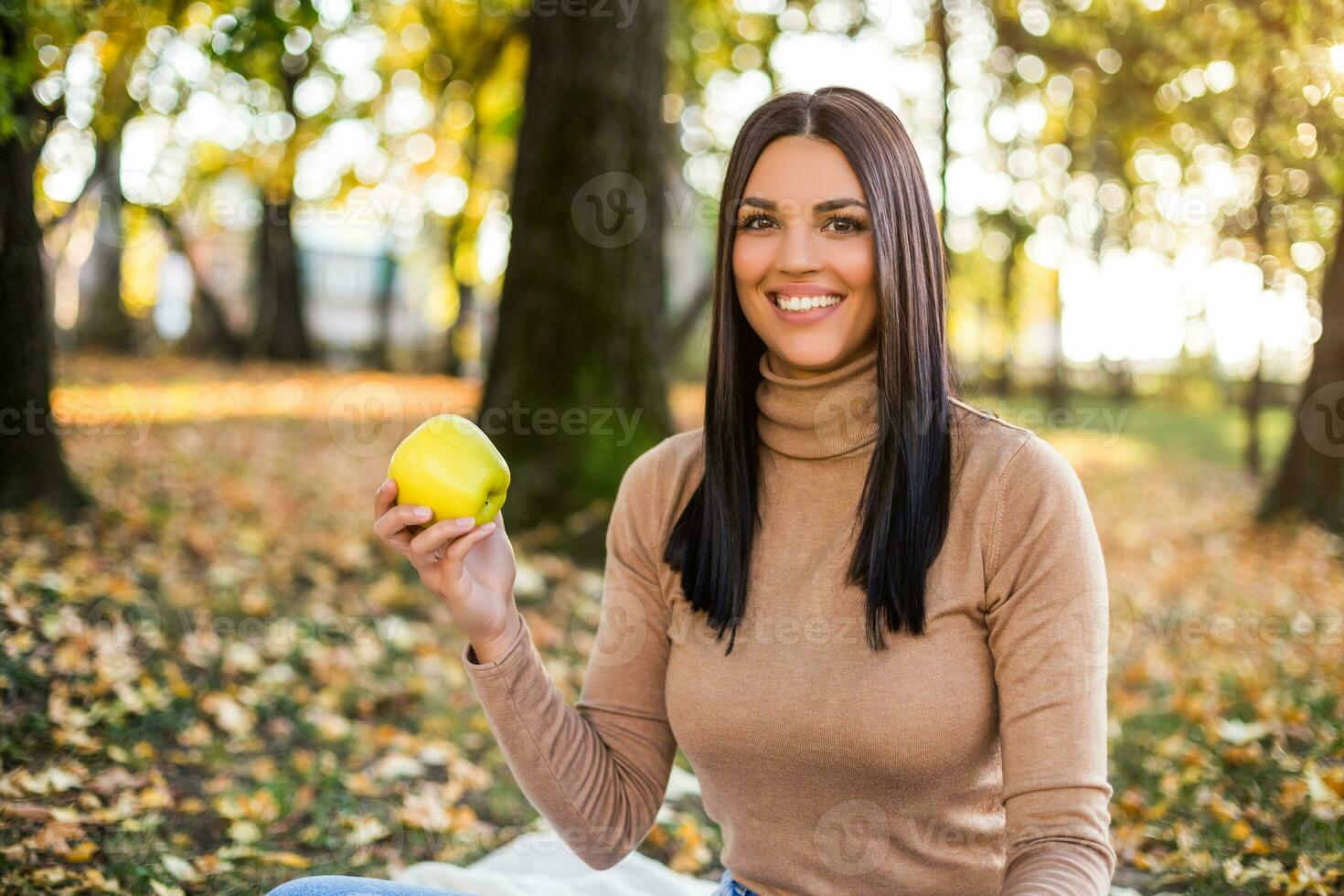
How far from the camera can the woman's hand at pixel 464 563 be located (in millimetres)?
1914

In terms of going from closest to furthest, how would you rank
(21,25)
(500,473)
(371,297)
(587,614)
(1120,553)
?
(500,473) → (21,25) → (587,614) → (1120,553) → (371,297)

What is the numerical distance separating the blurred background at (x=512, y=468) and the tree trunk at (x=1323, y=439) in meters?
0.02

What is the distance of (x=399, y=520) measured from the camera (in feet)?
6.30

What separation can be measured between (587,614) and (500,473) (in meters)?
3.78

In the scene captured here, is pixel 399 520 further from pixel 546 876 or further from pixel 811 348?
pixel 546 876

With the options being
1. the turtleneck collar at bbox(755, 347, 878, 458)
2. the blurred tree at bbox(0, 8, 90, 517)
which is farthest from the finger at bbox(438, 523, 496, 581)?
the blurred tree at bbox(0, 8, 90, 517)

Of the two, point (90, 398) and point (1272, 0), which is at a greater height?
point (1272, 0)

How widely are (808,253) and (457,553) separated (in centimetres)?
86

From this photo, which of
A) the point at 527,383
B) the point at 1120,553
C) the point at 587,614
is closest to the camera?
the point at 587,614

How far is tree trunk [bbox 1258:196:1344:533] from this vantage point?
22.1 feet

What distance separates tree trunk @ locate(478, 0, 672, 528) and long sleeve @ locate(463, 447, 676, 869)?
4082 mm

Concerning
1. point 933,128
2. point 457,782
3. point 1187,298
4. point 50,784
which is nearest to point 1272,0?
point 457,782

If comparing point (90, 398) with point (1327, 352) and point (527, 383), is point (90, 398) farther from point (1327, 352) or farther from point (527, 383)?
point (1327, 352)

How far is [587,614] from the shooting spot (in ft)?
19.3
